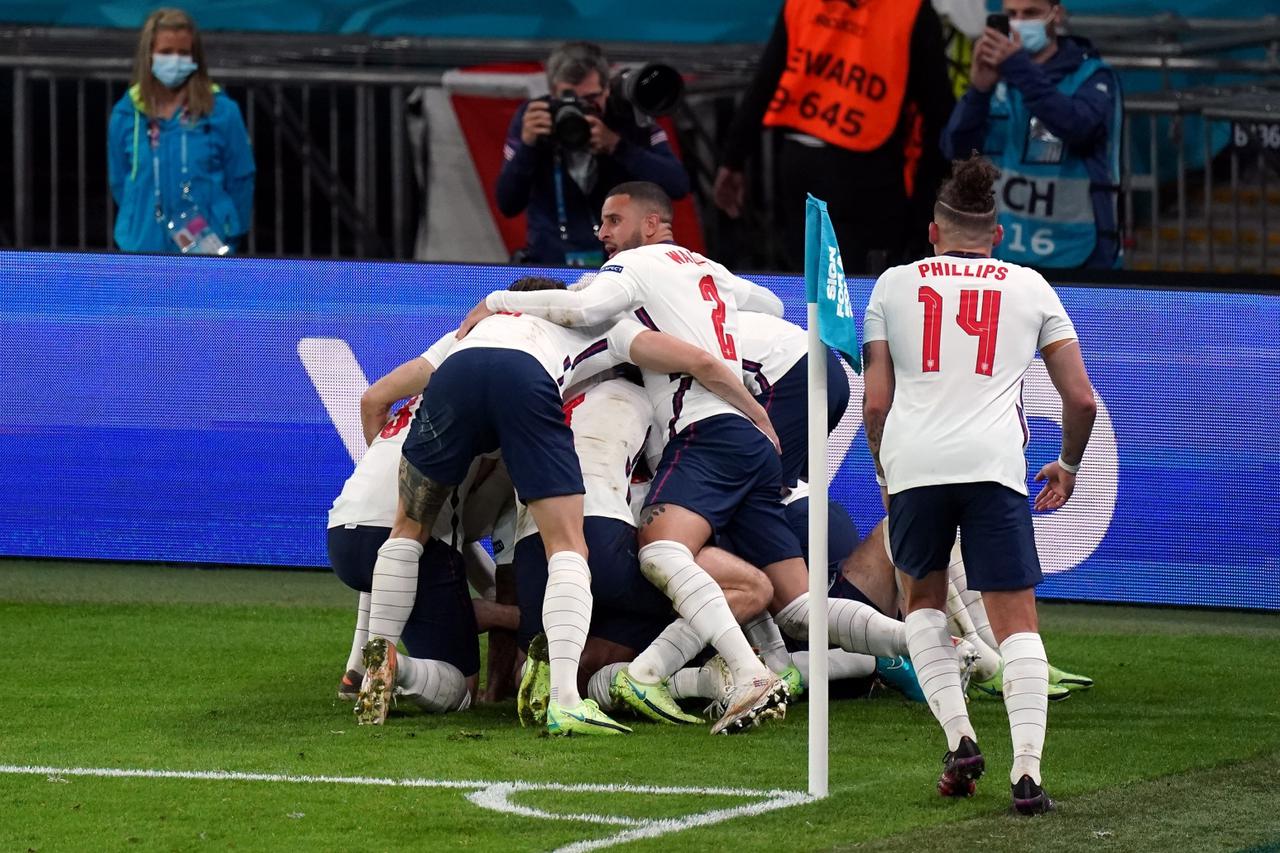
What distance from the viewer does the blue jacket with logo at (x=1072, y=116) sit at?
386 inches

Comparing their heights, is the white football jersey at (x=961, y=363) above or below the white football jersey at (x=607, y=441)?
above

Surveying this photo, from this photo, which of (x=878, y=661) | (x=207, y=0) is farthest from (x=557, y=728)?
(x=207, y=0)

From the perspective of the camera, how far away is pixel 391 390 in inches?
302

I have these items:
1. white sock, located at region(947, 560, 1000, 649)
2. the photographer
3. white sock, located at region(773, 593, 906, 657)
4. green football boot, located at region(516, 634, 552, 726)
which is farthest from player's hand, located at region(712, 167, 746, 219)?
green football boot, located at region(516, 634, 552, 726)

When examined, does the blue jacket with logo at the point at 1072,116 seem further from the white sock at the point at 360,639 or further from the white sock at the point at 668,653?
the white sock at the point at 360,639

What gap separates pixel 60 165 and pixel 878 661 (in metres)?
6.54

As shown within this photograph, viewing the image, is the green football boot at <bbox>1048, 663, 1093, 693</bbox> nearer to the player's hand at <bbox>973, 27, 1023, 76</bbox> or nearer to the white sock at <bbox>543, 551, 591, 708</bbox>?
the white sock at <bbox>543, 551, 591, 708</bbox>

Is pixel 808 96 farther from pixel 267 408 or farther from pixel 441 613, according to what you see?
pixel 441 613

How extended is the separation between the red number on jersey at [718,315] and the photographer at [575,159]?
2199 mm

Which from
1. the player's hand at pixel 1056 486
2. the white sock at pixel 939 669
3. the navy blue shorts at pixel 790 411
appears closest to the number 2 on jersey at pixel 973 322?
the player's hand at pixel 1056 486

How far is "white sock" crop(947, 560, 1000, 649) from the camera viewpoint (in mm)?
7793

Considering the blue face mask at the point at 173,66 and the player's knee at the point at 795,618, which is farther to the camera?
the blue face mask at the point at 173,66

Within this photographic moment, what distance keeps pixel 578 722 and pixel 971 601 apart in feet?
5.99

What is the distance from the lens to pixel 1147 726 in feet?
22.5
